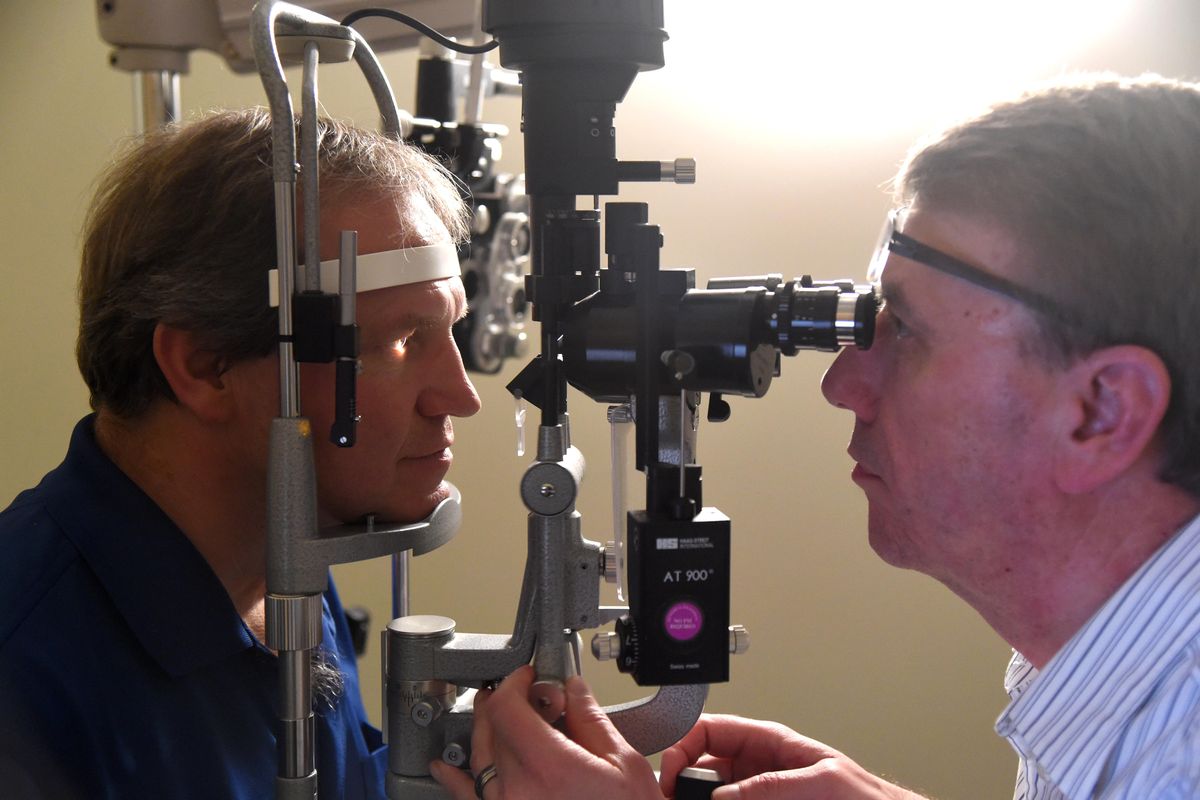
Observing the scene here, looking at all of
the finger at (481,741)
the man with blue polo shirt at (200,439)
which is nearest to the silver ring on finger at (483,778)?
the finger at (481,741)

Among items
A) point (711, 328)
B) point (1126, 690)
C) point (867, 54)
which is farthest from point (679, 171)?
point (867, 54)

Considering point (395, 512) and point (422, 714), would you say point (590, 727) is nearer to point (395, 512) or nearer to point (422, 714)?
point (422, 714)

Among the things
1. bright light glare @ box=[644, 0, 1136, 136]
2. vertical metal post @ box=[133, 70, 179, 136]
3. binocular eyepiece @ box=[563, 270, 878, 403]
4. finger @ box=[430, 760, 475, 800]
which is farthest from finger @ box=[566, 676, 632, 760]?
bright light glare @ box=[644, 0, 1136, 136]

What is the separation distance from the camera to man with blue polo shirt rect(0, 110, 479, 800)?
107 cm

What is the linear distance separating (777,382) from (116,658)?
1789mm

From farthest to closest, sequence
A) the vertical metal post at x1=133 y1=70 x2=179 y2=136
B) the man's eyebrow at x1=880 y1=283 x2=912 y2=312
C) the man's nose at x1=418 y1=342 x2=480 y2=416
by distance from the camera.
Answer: the vertical metal post at x1=133 y1=70 x2=179 y2=136 < the man's nose at x1=418 y1=342 x2=480 y2=416 < the man's eyebrow at x1=880 y1=283 x2=912 y2=312

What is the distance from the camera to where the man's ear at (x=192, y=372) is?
3.73ft

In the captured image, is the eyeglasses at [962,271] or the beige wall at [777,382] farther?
the beige wall at [777,382]

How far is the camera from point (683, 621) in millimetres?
961

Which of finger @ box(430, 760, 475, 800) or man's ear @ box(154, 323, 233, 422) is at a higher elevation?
man's ear @ box(154, 323, 233, 422)

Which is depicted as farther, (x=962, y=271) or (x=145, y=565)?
(x=145, y=565)

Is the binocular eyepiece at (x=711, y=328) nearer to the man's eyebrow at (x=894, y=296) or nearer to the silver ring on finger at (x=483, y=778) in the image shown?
the man's eyebrow at (x=894, y=296)

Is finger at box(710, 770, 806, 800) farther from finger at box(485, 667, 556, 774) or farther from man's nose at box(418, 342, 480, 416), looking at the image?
man's nose at box(418, 342, 480, 416)

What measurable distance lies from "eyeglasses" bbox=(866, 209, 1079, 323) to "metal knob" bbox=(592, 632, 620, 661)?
0.41 meters
